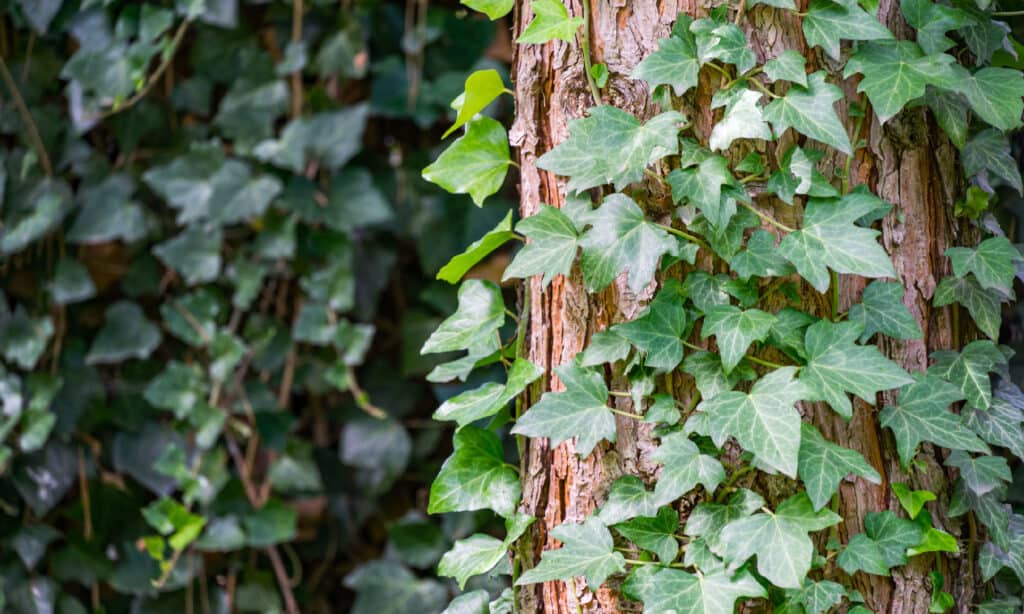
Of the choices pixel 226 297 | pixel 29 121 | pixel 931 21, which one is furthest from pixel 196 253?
pixel 931 21

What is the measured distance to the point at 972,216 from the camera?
793 mm

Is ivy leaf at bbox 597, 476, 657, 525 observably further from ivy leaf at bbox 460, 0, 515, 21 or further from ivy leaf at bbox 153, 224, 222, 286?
ivy leaf at bbox 153, 224, 222, 286

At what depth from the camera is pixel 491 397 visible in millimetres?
790

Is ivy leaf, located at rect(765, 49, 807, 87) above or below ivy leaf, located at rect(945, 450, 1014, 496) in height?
above

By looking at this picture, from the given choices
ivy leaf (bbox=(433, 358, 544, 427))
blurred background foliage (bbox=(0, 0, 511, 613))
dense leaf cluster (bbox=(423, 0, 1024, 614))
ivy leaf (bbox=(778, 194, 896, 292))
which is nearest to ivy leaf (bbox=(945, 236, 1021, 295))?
dense leaf cluster (bbox=(423, 0, 1024, 614))

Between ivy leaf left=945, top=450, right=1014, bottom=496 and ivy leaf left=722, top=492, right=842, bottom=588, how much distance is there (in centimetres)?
14

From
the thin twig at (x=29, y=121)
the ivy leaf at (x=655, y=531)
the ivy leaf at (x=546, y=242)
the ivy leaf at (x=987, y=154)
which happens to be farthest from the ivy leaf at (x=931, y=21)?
the thin twig at (x=29, y=121)

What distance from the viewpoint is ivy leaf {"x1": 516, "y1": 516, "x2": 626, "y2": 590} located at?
2.31 ft

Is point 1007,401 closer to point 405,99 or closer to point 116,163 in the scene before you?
point 405,99

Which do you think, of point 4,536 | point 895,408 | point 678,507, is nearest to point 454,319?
point 678,507

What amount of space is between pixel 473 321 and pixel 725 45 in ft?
1.06

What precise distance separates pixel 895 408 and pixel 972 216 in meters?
0.20

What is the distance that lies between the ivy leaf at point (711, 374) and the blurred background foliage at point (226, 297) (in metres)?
0.84

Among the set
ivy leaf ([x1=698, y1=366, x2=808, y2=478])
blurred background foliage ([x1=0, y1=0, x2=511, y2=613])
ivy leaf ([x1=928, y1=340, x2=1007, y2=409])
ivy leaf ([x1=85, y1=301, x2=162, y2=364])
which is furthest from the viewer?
ivy leaf ([x1=85, y1=301, x2=162, y2=364])
